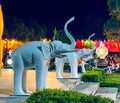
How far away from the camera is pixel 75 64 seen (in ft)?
87.4

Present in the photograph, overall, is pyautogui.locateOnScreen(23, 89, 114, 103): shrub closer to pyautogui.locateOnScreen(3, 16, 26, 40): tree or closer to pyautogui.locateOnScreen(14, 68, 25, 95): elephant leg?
pyautogui.locateOnScreen(14, 68, 25, 95): elephant leg

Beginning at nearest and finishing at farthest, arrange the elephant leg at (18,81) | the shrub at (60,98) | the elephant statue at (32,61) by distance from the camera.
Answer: the shrub at (60,98)
the elephant statue at (32,61)
the elephant leg at (18,81)

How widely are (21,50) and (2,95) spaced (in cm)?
130

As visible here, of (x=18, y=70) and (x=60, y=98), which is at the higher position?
(x=18, y=70)

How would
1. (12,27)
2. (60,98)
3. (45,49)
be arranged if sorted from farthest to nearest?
(12,27) → (45,49) → (60,98)

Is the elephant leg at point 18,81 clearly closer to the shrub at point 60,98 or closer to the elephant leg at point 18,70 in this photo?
the elephant leg at point 18,70

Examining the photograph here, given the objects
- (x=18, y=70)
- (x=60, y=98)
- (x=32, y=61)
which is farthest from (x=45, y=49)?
(x=60, y=98)

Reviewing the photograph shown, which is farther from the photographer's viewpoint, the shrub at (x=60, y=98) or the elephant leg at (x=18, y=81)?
the elephant leg at (x=18, y=81)

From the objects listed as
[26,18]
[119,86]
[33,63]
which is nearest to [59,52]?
[33,63]

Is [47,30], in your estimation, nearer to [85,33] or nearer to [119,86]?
[85,33]

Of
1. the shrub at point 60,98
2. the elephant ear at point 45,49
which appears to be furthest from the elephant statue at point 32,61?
the shrub at point 60,98

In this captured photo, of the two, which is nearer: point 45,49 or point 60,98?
point 60,98

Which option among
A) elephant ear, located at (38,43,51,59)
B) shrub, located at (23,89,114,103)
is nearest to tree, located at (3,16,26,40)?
elephant ear, located at (38,43,51,59)

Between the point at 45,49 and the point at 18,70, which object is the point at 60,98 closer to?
the point at 45,49
